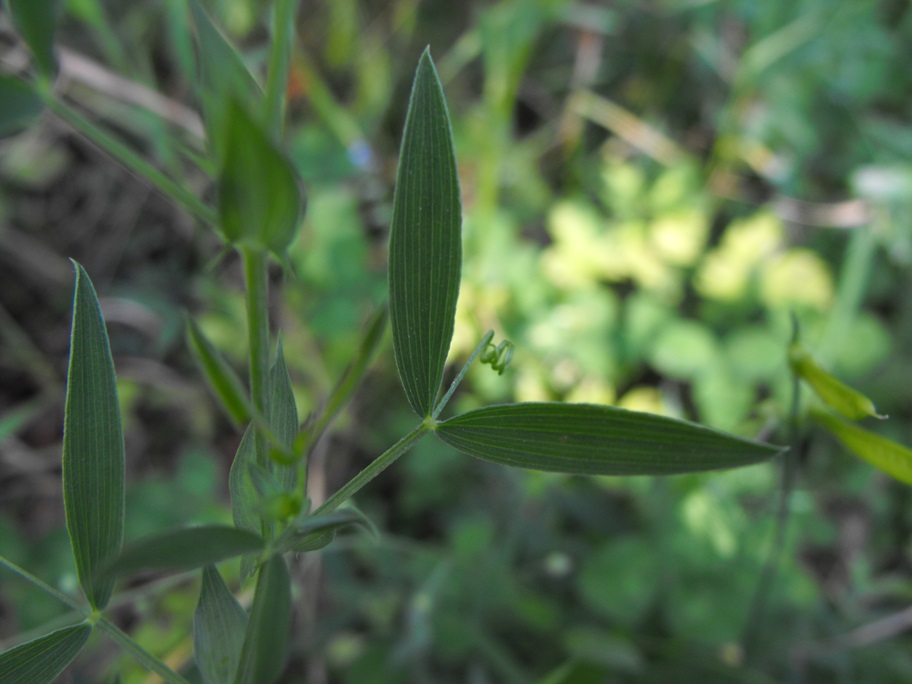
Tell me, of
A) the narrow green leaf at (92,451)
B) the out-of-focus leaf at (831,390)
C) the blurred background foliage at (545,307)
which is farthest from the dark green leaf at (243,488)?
the blurred background foliage at (545,307)

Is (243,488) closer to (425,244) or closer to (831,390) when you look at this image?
(425,244)

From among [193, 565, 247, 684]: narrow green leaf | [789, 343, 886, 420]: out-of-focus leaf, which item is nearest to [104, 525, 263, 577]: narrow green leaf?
[193, 565, 247, 684]: narrow green leaf

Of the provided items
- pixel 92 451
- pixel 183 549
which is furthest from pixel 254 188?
pixel 92 451

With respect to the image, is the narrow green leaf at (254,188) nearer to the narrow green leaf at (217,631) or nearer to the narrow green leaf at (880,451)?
the narrow green leaf at (217,631)

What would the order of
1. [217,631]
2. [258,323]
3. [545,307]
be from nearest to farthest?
[258,323] < [217,631] < [545,307]

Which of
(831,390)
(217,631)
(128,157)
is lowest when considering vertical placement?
(217,631)
